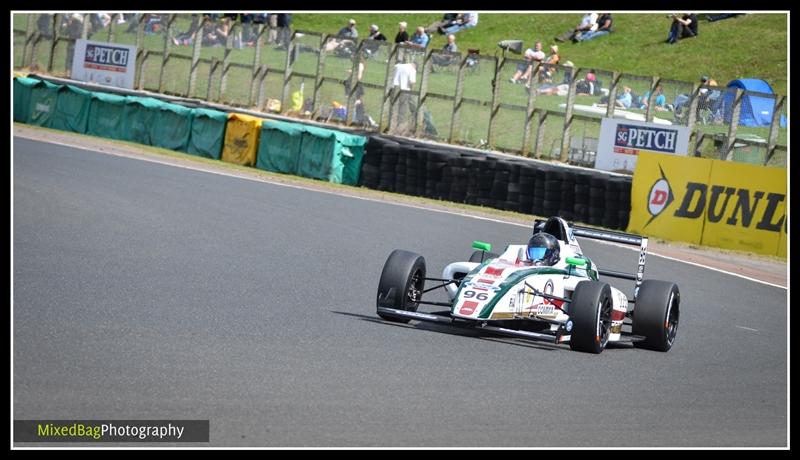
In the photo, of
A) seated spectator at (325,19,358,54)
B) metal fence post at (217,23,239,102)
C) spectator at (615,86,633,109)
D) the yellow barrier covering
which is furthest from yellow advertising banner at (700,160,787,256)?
metal fence post at (217,23,239,102)

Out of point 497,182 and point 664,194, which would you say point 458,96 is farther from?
point 664,194

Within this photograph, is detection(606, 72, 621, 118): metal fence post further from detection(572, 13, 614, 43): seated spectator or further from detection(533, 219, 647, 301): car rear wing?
detection(572, 13, 614, 43): seated spectator

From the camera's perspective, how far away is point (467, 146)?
27.0 m

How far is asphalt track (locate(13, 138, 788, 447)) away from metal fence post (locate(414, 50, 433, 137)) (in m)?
11.2

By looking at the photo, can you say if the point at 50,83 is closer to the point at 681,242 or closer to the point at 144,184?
the point at 144,184

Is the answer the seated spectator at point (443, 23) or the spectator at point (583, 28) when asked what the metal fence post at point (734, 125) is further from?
the seated spectator at point (443, 23)

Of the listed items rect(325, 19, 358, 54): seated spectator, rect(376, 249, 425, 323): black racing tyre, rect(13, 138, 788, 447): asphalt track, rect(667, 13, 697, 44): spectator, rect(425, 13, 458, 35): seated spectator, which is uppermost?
rect(667, 13, 697, 44): spectator

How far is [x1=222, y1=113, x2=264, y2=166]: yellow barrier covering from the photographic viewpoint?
85.0 feet

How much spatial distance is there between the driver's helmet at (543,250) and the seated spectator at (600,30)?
29.7 m

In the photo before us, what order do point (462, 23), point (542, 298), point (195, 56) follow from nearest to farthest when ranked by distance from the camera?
point (542, 298), point (195, 56), point (462, 23)

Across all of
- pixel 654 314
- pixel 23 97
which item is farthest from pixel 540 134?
pixel 654 314

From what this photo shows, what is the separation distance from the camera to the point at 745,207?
19.6m

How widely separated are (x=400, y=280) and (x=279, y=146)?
49.9 feet

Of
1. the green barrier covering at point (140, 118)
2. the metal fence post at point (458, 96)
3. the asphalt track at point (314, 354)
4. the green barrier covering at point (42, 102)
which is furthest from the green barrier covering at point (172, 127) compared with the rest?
the asphalt track at point (314, 354)
